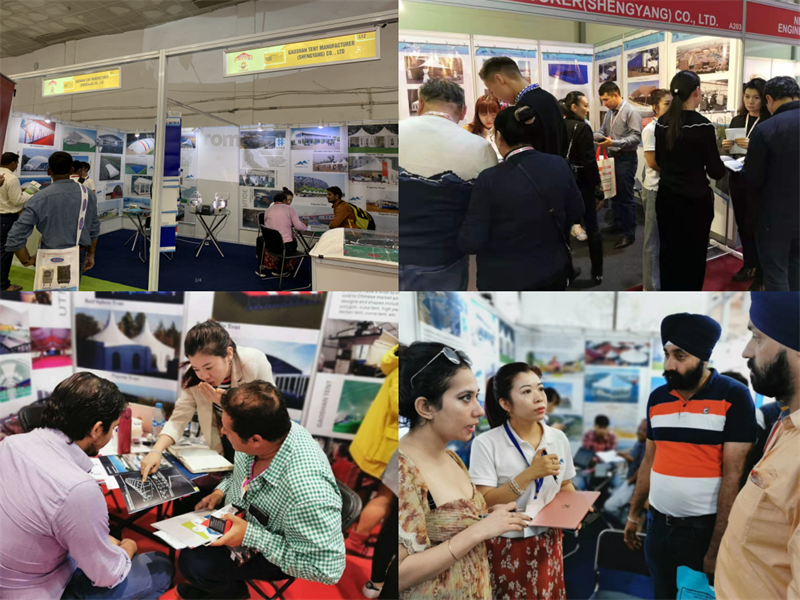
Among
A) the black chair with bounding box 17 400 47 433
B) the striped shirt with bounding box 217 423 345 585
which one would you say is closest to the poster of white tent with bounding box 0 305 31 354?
the black chair with bounding box 17 400 47 433

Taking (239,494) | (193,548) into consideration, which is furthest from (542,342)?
(193,548)

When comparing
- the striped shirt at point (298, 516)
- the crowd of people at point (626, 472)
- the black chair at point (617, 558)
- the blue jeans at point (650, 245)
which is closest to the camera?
the striped shirt at point (298, 516)

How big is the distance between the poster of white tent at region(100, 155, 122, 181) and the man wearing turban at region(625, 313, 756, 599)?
2665 millimetres

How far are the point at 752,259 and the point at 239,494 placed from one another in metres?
2.62

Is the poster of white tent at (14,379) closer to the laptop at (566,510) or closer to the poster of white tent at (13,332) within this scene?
the poster of white tent at (13,332)

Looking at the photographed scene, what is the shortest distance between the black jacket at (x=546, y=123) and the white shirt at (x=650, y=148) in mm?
407

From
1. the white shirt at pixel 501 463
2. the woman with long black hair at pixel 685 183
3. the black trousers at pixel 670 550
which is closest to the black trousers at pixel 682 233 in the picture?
the woman with long black hair at pixel 685 183

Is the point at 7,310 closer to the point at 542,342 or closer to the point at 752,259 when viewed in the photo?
the point at 542,342

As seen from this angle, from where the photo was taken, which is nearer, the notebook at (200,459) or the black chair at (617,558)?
the notebook at (200,459)

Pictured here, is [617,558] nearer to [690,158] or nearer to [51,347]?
[690,158]

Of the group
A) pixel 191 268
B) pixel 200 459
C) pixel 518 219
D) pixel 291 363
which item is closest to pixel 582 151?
pixel 518 219

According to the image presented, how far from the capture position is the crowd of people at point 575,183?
2.62m

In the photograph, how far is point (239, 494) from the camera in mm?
2729

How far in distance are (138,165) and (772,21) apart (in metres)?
3.06
